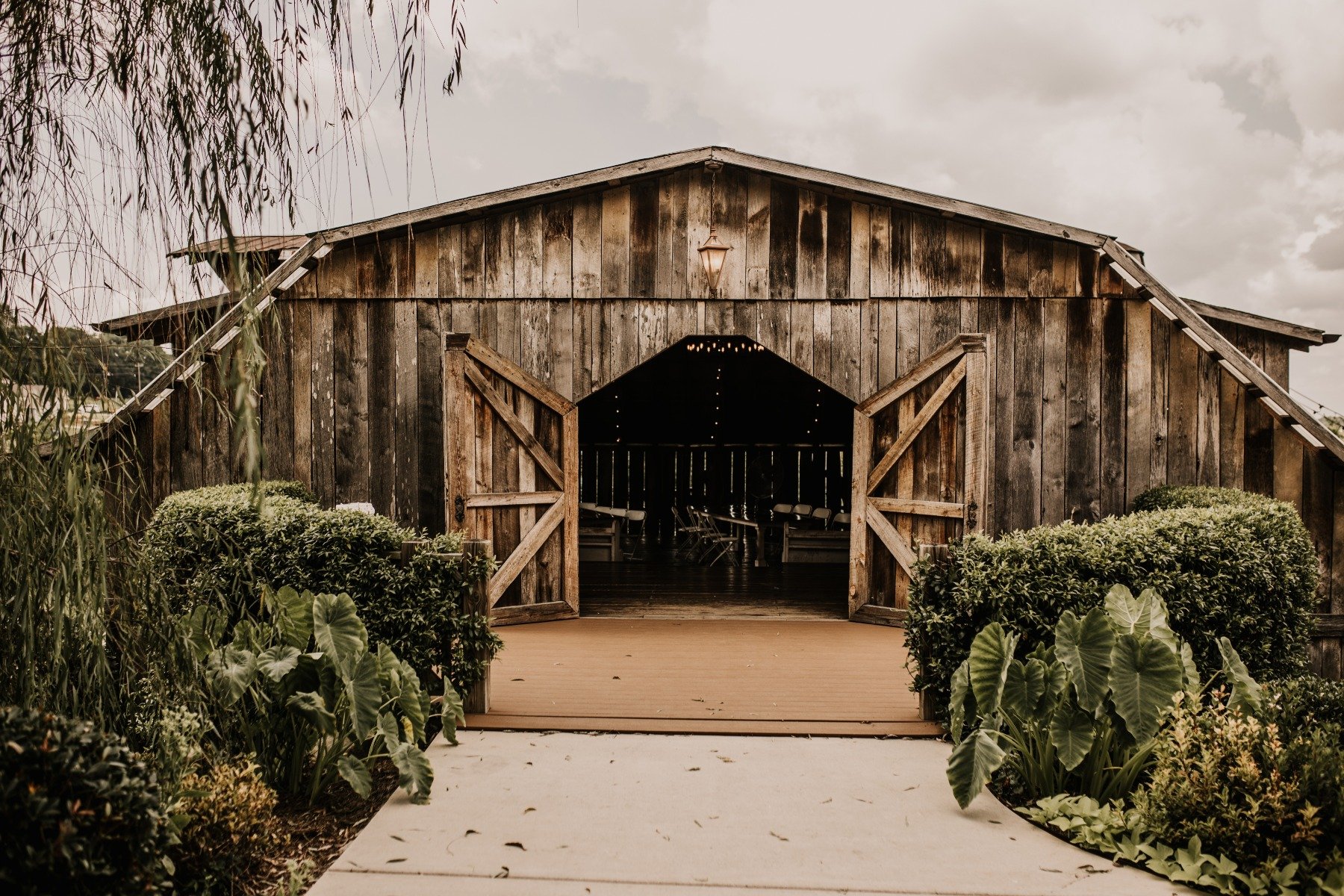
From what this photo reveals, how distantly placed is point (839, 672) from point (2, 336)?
199 inches

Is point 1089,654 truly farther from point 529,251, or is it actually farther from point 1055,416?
point 529,251

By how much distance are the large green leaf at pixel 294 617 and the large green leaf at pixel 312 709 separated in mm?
313

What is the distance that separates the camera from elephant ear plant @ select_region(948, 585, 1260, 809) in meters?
3.36

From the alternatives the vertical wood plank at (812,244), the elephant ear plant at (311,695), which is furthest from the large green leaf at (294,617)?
the vertical wood plank at (812,244)

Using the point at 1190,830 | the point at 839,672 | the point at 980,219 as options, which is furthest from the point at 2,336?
the point at 980,219

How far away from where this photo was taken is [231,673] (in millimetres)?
3156

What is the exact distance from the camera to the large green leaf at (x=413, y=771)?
3.43 meters

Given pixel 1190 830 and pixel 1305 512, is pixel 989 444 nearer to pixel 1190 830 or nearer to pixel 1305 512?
pixel 1305 512

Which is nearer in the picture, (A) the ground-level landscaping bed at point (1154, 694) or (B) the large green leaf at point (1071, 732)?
(A) the ground-level landscaping bed at point (1154, 694)

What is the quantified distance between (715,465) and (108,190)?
627 inches

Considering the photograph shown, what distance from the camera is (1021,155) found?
1964 cm

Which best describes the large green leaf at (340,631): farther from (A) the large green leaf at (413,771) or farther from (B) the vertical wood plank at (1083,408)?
(B) the vertical wood plank at (1083,408)

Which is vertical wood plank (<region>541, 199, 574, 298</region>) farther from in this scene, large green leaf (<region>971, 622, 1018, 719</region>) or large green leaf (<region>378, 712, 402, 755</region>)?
large green leaf (<region>971, 622, 1018, 719</region>)

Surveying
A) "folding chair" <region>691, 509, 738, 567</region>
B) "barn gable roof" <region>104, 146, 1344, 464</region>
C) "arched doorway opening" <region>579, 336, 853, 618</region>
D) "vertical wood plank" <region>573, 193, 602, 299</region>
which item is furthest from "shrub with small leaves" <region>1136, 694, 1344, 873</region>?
"folding chair" <region>691, 509, 738, 567</region>
